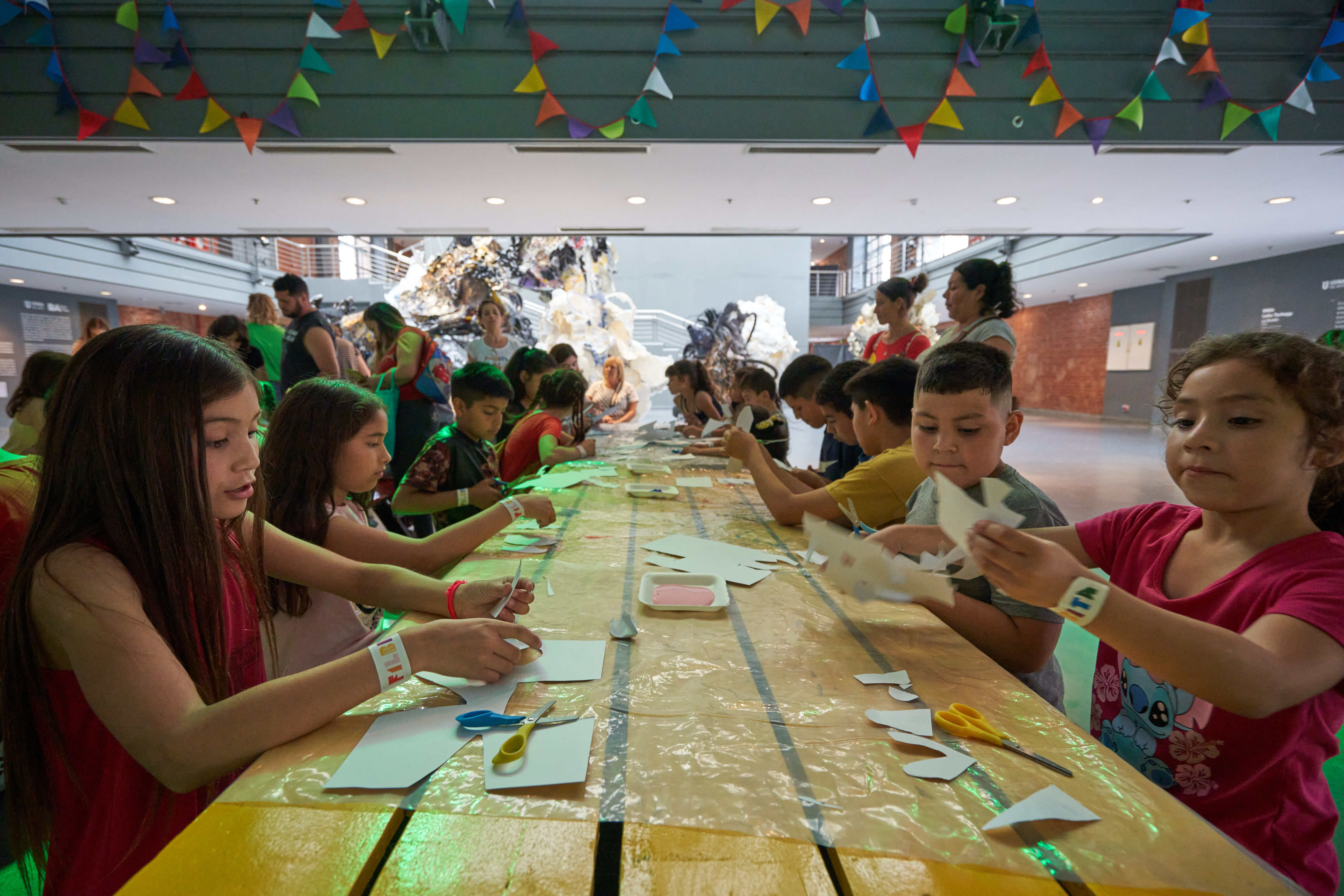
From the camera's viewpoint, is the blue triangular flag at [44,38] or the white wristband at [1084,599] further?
the blue triangular flag at [44,38]

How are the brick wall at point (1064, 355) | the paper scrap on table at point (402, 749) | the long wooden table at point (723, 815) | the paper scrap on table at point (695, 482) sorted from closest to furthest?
1. the long wooden table at point (723, 815)
2. the paper scrap on table at point (402, 749)
3. the paper scrap on table at point (695, 482)
4. the brick wall at point (1064, 355)

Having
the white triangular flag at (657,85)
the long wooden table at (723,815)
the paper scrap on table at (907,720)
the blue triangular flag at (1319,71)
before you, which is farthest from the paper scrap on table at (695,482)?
the blue triangular flag at (1319,71)

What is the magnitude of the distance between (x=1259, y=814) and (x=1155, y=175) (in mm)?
5296

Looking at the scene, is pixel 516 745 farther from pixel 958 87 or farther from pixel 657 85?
pixel 958 87

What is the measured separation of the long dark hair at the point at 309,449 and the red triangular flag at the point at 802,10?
3550 millimetres

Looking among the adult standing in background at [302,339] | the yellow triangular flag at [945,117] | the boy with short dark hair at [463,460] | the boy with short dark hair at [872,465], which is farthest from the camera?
the yellow triangular flag at [945,117]

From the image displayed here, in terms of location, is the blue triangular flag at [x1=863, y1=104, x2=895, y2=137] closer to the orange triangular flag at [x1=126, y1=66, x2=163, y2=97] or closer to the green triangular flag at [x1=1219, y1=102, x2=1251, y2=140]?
the green triangular flag at [x1=1219, y1=102, x2=1251, y2=140]

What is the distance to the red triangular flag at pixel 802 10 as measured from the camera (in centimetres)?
374

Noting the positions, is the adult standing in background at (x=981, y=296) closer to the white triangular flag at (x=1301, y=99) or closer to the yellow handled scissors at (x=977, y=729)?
the white triangular flag at (x=1301, y=99)

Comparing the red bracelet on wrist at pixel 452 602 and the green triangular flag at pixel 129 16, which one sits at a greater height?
the green triangular flag at pixel 129 16

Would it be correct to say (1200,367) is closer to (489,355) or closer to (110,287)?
(489,355)

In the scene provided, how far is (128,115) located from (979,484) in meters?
4.97

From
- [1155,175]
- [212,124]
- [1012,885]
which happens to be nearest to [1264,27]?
[1155,175]

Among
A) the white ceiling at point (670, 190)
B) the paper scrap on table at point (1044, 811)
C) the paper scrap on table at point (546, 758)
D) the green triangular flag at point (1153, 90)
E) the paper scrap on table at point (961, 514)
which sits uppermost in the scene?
the green triangular flag at point (1153, 90)
